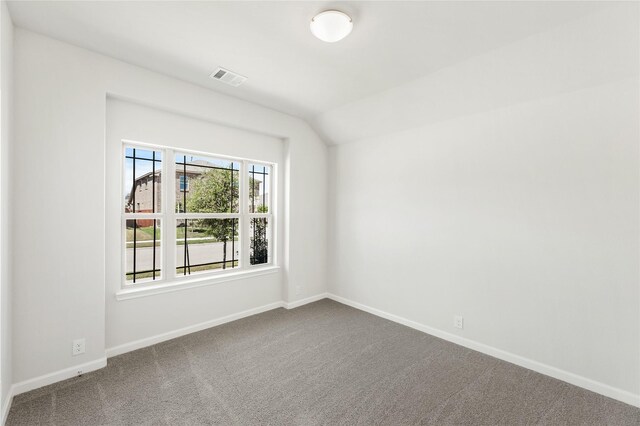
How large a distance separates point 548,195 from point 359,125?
2.18 metres

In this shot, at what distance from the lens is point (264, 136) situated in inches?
154

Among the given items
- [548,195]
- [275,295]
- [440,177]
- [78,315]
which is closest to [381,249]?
[440,177]

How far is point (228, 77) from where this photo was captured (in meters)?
2.92

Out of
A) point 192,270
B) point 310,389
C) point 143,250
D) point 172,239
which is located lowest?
point 310,389

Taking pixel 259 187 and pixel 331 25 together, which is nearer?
pixel 331 25

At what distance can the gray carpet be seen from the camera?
199 cm

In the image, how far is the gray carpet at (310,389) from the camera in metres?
1.99

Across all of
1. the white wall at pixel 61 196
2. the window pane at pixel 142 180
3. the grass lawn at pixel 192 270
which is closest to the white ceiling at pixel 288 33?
the white wall at pixel 61 196

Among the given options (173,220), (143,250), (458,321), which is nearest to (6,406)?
(143,250)

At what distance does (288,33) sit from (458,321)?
3.15 m

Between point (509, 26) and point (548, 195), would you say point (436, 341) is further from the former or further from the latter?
point (509, 26)

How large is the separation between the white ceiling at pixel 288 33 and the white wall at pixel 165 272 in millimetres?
502

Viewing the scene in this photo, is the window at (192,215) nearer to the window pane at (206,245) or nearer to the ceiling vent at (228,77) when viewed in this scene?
the window pane at (206,245)

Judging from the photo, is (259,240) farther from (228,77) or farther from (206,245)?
(228,77)
